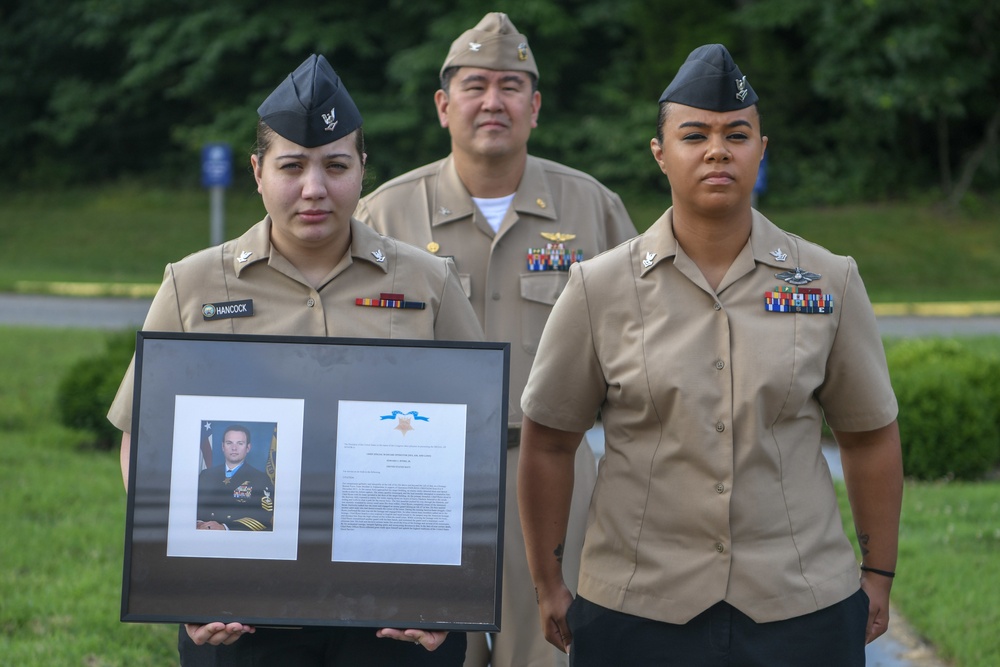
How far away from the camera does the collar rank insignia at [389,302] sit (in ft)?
9.95

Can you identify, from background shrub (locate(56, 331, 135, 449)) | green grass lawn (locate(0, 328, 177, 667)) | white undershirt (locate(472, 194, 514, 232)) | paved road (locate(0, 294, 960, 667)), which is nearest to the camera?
white undershirt (locate(472, 194, 514, 232))

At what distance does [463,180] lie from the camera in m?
4.61

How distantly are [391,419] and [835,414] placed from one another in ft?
3.41

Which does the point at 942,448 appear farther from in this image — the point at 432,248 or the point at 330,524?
Answer: the point at 330,524

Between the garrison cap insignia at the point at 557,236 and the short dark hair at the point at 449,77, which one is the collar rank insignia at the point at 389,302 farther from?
the short dark hair at the point at 449,77

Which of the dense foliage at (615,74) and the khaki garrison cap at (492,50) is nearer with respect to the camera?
the khaki garrison cap at (492,50)

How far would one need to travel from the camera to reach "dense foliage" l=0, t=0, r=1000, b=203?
27.2m

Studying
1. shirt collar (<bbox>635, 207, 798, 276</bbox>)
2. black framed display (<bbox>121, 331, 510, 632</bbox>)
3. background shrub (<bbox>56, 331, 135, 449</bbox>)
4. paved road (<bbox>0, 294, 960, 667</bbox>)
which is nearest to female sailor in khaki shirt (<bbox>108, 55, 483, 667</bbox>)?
black framed display (<bbox>121, 331, 510, 632</bbox>)

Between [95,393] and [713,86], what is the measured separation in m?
7.68

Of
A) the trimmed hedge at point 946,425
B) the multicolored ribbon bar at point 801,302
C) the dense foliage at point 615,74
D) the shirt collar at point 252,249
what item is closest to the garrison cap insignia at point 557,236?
the shirt collar at point 252,249

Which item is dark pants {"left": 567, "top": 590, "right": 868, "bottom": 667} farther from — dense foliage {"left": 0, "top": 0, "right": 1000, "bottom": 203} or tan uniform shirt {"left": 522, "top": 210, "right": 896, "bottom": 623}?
dense foliage {"left": 0, "top": 0, "right": 1000, "bottom": 203}

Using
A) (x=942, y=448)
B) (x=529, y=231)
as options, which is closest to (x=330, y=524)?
(x=529, y=231)

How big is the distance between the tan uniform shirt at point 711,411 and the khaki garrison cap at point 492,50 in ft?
5.72

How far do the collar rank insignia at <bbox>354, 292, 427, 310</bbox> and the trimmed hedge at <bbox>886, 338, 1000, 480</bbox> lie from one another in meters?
6.06
